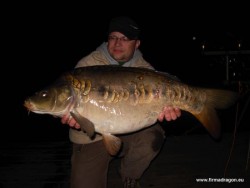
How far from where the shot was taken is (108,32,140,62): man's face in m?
2.91

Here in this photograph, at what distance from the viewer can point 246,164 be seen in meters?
3.25

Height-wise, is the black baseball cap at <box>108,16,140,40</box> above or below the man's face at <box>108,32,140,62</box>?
above

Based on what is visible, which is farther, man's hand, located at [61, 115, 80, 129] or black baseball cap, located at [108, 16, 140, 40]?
black baseball cap, located at [108, 16, 140, 40]

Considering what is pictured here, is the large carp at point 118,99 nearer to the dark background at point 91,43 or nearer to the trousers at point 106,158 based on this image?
the trousers at point 106,158

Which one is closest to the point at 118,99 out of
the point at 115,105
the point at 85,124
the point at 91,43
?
the point at 115,105

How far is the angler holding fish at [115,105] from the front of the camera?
2.39 metres

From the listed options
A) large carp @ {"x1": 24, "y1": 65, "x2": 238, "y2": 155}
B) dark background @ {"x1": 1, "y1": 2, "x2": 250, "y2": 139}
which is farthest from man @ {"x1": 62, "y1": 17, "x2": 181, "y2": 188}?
dark background @ {"x1": 1, "y1": 2, "x2": 250, "y2": 139}

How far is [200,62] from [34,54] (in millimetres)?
16351

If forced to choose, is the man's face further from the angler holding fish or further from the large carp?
the large carp

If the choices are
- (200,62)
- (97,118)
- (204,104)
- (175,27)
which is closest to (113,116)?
(97,118)

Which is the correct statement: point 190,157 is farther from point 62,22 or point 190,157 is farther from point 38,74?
point 62,22

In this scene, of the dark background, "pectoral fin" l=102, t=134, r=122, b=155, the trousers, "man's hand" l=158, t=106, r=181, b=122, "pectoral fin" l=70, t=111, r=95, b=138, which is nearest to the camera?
"pectoral fin" l=70, t=111, r=95, b=138

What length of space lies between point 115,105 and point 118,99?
54mm

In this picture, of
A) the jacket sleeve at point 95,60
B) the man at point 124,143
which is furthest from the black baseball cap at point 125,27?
the jacket sleeve at point 95,60
